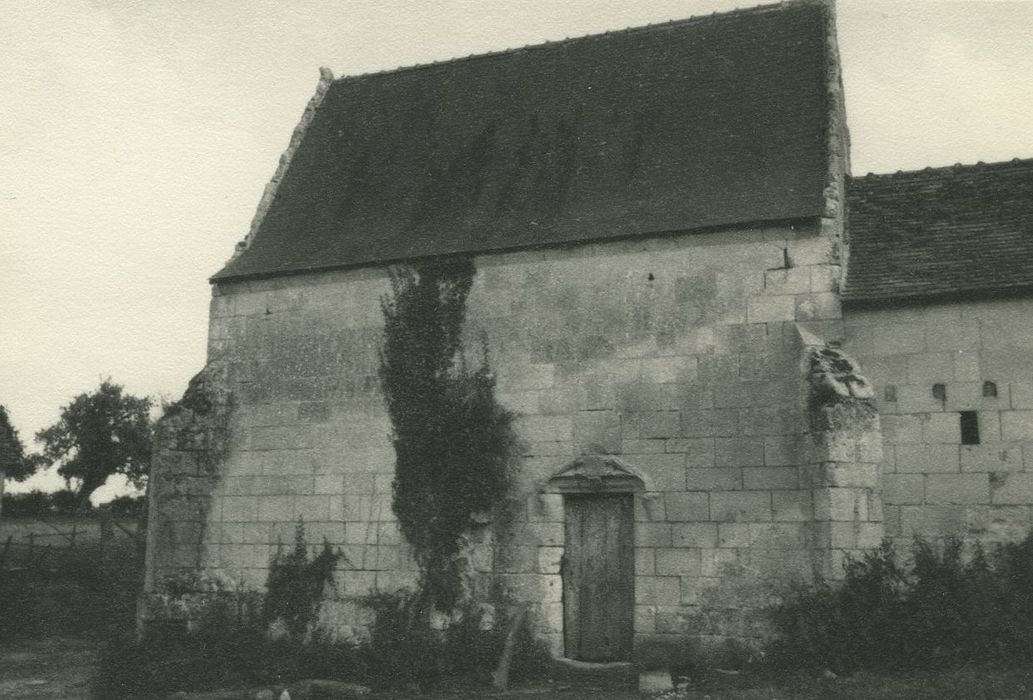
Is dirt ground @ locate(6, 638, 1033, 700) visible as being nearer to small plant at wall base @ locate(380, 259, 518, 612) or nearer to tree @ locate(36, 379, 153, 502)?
small plant at wall base @ locate(380, 259, 518, 612)

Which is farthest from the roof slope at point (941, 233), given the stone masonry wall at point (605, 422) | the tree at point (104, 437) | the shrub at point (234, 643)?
the tree at point (104, 437)

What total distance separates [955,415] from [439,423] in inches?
237

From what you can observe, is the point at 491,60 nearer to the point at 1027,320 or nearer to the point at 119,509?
the point at 1027,320

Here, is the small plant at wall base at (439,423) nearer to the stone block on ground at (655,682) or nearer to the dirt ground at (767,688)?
the dirt ground at (767,688)

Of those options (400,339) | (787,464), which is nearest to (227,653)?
(400,339)

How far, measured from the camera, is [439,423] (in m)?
12.4

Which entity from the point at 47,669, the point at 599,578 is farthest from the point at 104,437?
the point at 599,578

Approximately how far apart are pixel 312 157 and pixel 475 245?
4593 millimetres

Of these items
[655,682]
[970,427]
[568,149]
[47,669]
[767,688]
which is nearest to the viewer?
[767,688]

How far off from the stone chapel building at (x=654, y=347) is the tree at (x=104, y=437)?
37.3 meters

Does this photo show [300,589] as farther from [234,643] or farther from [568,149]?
[568,149]

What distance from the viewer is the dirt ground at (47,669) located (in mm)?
11914

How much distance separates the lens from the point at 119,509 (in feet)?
140

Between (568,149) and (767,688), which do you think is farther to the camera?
(568,149)
